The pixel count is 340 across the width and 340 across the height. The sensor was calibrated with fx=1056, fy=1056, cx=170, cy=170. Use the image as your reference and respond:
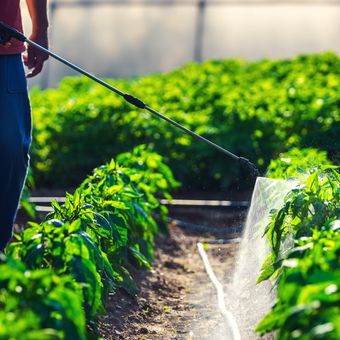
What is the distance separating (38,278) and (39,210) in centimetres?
462

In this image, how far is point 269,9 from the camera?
2106 centimetres

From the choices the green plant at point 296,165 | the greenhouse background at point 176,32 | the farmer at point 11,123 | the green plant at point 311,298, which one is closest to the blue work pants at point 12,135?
the farmer at point 11,123

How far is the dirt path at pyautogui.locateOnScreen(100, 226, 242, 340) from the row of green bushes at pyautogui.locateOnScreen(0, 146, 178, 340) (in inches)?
6.1

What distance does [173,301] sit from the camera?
19.2 ft

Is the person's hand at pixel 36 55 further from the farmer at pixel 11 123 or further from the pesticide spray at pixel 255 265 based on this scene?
the pesticide spray at pixel 255 265

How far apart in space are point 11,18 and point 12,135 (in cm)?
55

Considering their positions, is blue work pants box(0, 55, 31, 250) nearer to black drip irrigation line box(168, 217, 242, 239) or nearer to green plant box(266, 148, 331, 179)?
green plant box(266, 148, 331, 179)

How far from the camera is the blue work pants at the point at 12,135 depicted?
15.5 feet

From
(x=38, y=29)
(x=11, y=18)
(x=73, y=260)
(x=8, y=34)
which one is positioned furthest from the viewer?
(x=38, y=29)

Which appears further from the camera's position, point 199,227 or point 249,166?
point 199,227

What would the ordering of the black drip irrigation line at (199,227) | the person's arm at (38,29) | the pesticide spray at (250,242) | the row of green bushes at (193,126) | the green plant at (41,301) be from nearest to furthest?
the green plant at (41,301)
the pesticide spray at (250,242)
the person's arm at (38,29)
the black drip irrigation line at (199,227)
the row of green bushes at (193,126)

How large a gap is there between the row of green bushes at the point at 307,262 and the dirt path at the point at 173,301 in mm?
764

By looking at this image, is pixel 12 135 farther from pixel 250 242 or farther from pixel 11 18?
pixel 250 242

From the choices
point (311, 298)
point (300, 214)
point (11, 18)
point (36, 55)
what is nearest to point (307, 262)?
point (311, 298)
